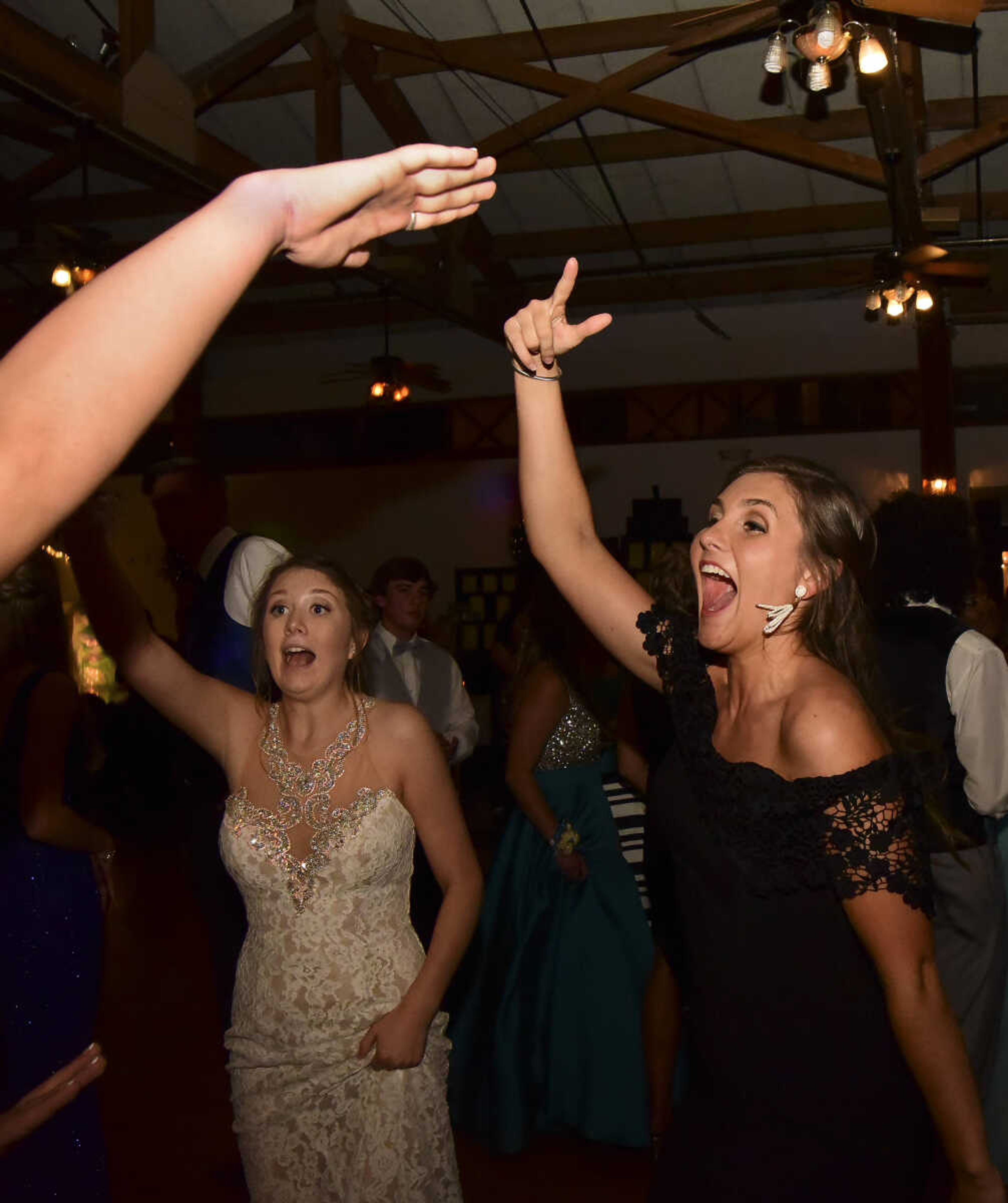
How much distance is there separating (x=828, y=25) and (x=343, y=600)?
2523 mm

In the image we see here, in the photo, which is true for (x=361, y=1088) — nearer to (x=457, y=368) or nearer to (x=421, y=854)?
(x=421, y=854)

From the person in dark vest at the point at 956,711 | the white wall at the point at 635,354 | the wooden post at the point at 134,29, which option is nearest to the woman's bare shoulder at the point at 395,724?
the person in dark vest at the point at 956,711

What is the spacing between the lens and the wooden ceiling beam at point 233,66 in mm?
4730

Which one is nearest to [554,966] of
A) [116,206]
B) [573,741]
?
[573,741]

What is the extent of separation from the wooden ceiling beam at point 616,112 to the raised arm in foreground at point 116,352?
4938mm

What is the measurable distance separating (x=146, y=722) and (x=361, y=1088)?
7419 millimetres

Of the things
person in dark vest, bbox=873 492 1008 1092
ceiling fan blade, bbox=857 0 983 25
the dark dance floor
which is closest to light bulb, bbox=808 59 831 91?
ceiling fan blade, bbox=857 0 983 25

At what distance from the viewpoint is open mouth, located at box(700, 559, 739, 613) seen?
63.2 inches

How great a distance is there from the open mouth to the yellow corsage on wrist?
1.77 m

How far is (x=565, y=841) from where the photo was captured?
3260 mm

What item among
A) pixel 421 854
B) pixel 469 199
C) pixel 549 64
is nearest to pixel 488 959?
pixel 421 854

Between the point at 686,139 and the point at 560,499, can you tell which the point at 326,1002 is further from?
the point at 686,139

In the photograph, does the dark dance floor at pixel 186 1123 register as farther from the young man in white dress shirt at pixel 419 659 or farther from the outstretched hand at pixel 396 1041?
the young man in white dress shirt at pixel 419 659

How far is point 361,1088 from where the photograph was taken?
1970mm
